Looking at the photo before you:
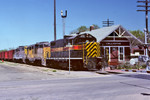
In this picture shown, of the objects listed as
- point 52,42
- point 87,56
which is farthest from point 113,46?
point 87,56

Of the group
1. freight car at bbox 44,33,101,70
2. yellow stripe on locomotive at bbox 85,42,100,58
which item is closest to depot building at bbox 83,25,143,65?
freight car at bbox 44,33,101,70

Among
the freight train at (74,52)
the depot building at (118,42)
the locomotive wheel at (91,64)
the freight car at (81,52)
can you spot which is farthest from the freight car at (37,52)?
the locomotive wheel at (91,64)

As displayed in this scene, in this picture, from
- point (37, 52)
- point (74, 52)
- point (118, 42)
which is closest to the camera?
point (74, 52)

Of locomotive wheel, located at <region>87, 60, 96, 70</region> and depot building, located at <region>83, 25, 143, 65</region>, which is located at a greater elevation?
depot building, located at <region>83, 25, 143, 65</region>

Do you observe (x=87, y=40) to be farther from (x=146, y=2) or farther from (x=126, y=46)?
(x=146, y=2)

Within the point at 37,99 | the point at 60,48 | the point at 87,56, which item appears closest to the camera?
the point at 37,99

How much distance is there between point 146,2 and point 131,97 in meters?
32.8

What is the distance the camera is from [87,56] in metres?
19.9

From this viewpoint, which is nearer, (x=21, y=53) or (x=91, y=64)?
(x=91, y=64)

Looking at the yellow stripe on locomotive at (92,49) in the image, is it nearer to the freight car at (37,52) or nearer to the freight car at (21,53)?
the freight car at (37,52)

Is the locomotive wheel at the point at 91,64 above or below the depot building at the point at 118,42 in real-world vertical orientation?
below

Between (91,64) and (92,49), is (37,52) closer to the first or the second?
(92,49)

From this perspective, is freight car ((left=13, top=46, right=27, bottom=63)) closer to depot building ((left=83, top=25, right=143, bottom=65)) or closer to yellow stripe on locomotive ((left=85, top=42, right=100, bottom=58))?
depot building ((left=83, top=25, right=143, bottom=65))

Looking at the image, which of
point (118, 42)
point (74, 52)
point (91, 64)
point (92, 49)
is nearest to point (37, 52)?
point (74, 52)
